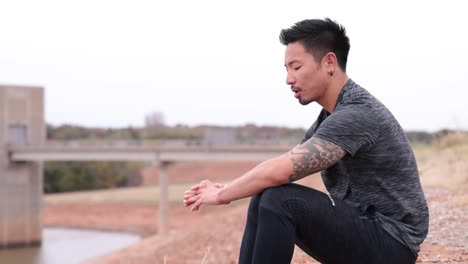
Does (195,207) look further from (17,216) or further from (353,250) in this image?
(17,216)

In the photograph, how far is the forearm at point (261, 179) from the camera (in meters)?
2.68

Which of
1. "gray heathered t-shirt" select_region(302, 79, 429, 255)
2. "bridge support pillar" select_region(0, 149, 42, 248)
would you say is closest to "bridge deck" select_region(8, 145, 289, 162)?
"bridge support pillar" select_region(0, 149, 42, 248)

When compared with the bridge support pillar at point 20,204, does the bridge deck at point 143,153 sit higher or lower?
higher

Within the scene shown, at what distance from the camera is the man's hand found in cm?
298

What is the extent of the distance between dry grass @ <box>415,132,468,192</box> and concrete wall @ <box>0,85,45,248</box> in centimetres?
2731

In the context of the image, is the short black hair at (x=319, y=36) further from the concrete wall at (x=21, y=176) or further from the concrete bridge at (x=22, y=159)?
the concrete wall at (x=21, y=176)

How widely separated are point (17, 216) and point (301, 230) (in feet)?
129

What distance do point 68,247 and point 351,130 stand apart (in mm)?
35305

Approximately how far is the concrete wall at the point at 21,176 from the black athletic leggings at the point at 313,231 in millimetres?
37551

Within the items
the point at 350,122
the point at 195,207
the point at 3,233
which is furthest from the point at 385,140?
the point at 3,233

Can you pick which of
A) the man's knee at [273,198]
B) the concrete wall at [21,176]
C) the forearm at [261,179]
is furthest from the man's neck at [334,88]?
the concrete wall at [21,176]

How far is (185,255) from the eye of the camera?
12.6 meters

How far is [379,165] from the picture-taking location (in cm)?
279

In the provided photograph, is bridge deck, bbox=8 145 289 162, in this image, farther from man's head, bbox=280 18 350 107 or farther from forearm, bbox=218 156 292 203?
forearm, bbox=218 156 292 203
